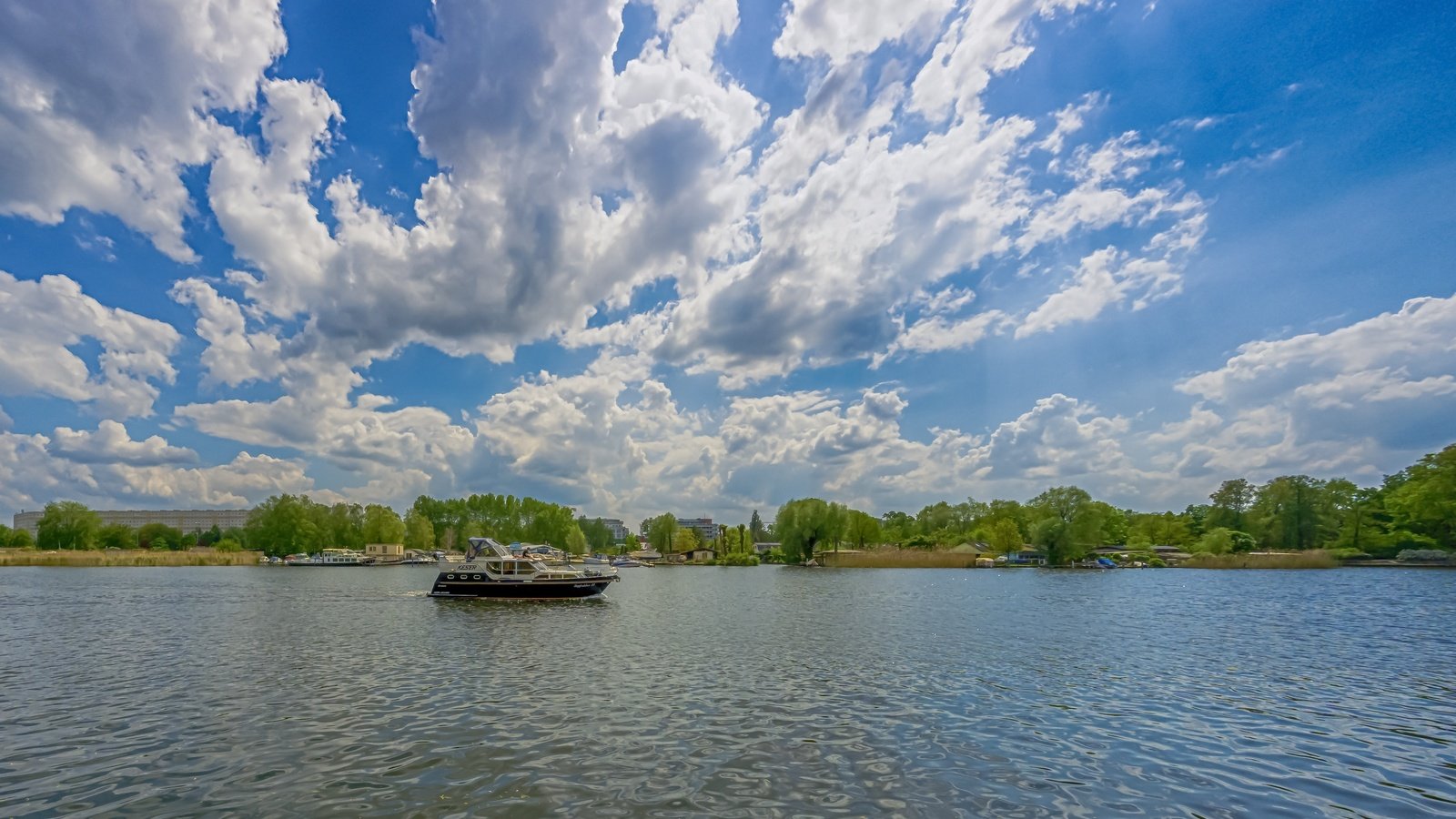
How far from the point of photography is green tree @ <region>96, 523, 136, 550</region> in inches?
7336

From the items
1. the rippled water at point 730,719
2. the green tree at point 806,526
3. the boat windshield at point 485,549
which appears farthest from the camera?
the green tree at point 806,526

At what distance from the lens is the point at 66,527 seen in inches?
6673

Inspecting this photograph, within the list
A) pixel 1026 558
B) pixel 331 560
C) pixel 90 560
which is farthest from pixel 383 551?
pixel 1026 558

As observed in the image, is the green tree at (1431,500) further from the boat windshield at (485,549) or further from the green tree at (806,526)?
the boat windshield at (485,549)

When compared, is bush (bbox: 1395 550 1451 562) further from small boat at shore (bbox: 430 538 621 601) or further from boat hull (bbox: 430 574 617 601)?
boat hull (bbox: 430 574 617 601)

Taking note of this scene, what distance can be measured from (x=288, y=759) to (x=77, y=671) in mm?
17998

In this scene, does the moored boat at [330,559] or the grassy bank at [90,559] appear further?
the moored boat at [330,559]

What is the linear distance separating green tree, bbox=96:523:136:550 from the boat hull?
187612 mm

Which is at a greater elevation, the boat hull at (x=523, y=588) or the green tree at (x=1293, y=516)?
the green tree at (x=1293, y=516)

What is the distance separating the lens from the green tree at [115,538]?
18632cm

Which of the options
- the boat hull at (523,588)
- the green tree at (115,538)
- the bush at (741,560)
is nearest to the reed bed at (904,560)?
the bush at (741,560)

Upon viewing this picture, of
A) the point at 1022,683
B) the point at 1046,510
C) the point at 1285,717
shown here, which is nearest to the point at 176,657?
the point at 1022,683

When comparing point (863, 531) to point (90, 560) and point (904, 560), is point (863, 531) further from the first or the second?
point (90, 560)

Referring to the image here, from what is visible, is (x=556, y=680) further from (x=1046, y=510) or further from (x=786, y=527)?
(x=1046, y=510)
